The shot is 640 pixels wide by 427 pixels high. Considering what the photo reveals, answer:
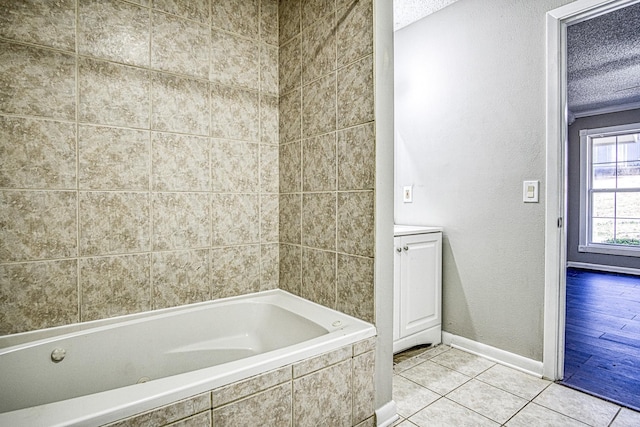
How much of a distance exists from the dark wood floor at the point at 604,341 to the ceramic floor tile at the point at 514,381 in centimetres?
16

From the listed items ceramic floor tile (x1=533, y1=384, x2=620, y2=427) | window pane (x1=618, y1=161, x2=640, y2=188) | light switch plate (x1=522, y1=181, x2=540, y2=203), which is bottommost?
ceramic floor tile (x1=533, y1=384, x2=620, y2=427)

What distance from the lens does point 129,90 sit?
1593 mm

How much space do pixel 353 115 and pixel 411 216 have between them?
134 centimetres

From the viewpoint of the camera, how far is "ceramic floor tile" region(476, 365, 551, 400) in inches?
72.3

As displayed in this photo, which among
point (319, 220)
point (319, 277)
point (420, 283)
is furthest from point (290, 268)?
point (420, 283)

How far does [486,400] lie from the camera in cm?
176

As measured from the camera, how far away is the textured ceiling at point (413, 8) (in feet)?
7.88

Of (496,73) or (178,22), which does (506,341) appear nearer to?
(496,73)

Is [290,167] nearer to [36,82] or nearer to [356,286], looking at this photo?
[356,286]

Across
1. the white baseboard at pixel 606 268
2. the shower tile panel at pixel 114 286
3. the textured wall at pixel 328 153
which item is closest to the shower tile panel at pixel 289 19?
the textured wall at pixel 328 153

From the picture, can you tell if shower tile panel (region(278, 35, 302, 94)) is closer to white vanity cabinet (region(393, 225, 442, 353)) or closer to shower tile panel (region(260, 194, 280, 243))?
shower tile panel (region(260, 194, 280, 243))

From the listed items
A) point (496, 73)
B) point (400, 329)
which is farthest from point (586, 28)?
point (400, 329)

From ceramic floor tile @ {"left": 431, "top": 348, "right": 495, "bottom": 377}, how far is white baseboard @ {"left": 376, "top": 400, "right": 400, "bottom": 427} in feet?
2.28

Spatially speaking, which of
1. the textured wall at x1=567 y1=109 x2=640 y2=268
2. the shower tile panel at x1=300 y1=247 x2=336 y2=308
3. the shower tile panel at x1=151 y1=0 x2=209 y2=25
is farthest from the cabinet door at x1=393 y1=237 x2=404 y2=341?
the textured wall at x1=567 y1=109 x2=640 y2=268
